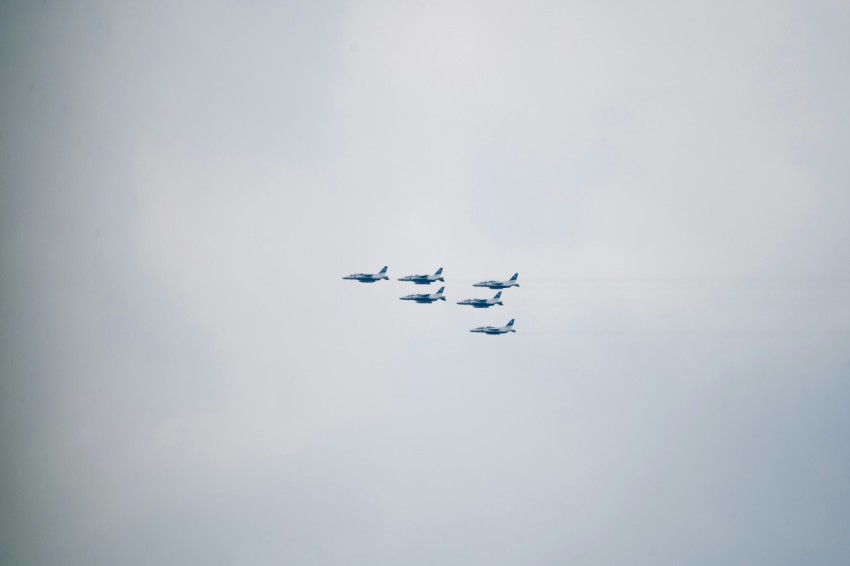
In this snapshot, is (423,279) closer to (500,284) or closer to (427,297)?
(427,297)

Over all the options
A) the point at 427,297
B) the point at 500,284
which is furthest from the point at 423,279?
the point at 500,284

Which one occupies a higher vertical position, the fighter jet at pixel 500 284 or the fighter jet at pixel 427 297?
the fighter jet at pixel 500 284

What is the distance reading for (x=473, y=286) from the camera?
14050cm

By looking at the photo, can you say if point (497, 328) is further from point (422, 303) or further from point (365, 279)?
point (365, 279)

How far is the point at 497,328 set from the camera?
140000 millimetres

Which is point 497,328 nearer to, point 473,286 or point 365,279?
point 473,286

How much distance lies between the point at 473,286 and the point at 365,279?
1509 cm

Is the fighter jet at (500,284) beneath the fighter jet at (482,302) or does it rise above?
above

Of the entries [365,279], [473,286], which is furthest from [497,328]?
[365,279]

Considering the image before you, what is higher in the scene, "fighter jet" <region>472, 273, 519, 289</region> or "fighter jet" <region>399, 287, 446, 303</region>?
"fighter jet" <region>472, 273, 519, 289</region>

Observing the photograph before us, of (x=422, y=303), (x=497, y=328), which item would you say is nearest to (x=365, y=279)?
(x=422, y=303)

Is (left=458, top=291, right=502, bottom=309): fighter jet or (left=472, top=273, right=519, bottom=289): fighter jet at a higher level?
(left=472, top=273, right=519, bottom=289): fighter jet

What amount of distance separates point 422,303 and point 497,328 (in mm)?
10972

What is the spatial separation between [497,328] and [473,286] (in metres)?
6.72
